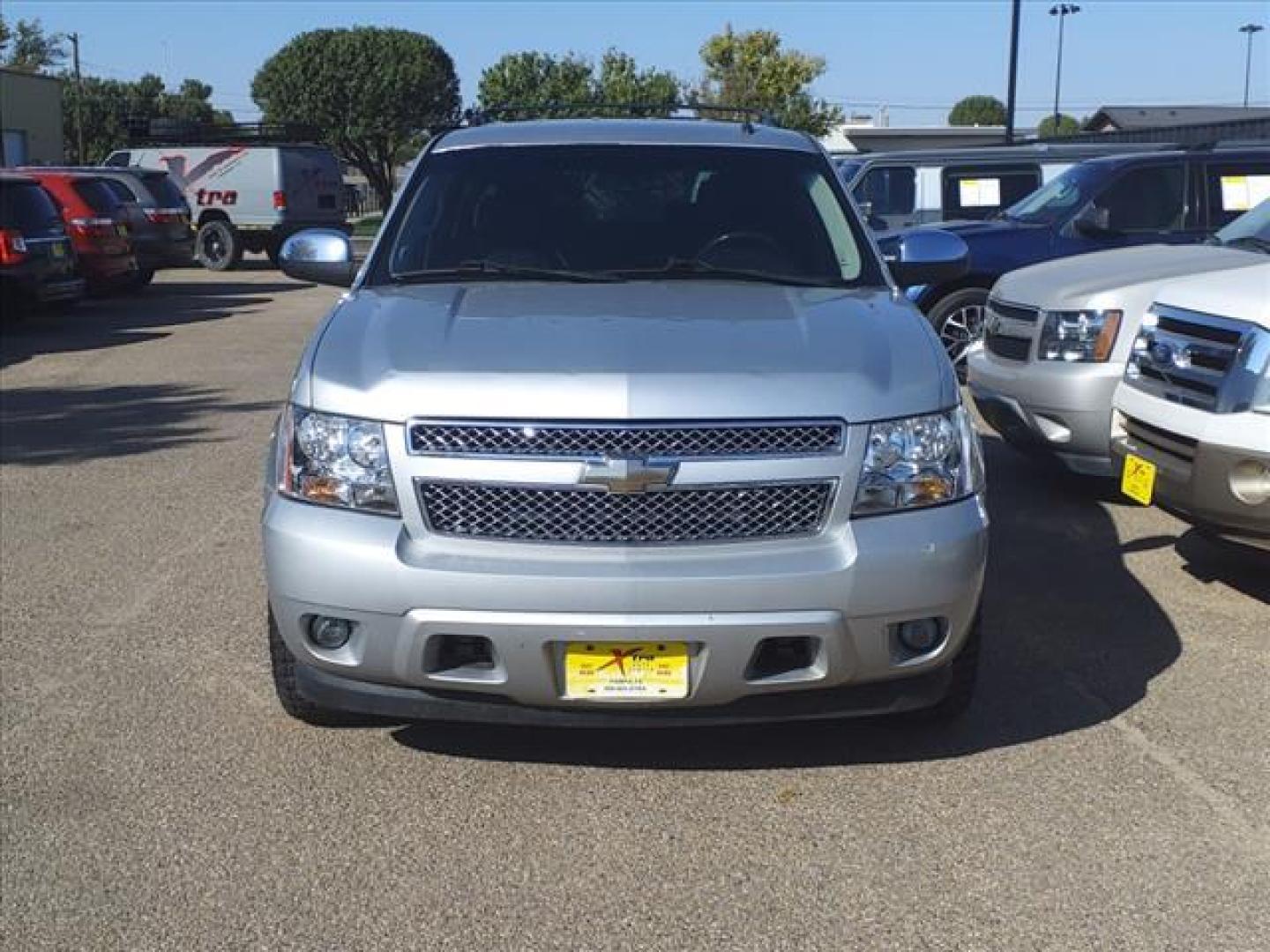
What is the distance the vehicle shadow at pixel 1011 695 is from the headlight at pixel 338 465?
2.94 feet

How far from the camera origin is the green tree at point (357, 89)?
58.8 metres

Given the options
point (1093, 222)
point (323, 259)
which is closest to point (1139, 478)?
point (323, 259)

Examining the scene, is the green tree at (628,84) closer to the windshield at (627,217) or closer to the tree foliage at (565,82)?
the tree foliage at (565,82)

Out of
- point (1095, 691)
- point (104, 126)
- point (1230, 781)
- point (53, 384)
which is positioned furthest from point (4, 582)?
point (104, 126)

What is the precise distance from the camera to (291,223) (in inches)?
980

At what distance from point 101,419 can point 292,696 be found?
6.57 m

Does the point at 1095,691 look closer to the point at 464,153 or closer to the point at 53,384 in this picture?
the point at 464,153

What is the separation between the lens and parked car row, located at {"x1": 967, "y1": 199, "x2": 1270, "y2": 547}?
502 centimetres

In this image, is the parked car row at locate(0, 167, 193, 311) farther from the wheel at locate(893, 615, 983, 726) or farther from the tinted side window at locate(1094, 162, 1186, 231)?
the wheel at locate(893, 615, 983, 726)

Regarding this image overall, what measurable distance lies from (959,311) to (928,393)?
7312 mm

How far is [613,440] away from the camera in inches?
139

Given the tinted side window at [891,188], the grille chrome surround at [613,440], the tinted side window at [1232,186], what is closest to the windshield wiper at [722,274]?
the grille chrome surround at [613,440]

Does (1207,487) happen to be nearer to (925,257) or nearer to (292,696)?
(925,257)

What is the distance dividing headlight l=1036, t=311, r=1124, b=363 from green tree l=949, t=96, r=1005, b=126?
112939 millimetres
